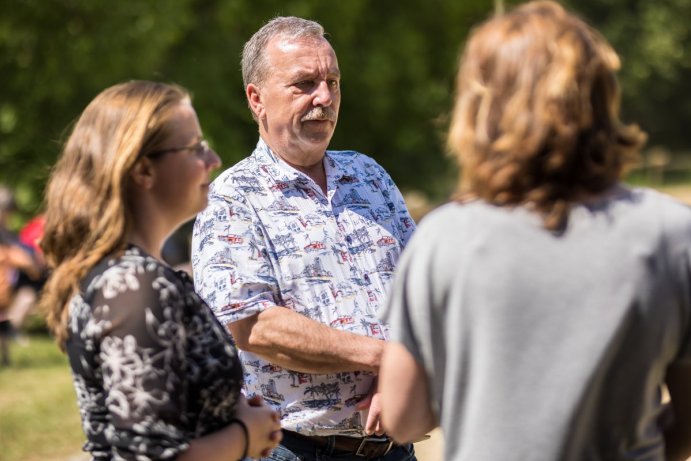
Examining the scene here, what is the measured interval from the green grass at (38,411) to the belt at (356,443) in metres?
4.94

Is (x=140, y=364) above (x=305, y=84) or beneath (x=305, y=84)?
beneath

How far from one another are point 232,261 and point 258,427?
0.81 metres

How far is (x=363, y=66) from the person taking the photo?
59.6 feet

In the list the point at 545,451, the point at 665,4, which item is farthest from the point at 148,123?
the point at 665,4

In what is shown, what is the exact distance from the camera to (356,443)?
127 inches

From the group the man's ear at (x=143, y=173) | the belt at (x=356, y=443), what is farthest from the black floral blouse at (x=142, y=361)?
the belt at (x=356, y=443)

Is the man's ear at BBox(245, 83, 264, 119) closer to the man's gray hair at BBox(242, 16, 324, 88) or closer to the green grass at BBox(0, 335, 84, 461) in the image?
the man's gray hair at BBox(242, 16, 324, 88)

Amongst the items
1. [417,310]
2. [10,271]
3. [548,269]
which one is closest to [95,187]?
[417,310]

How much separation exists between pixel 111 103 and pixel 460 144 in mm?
796

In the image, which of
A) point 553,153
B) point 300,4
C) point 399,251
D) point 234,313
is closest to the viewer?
point 553,153

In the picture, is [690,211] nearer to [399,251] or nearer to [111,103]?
[111,103]

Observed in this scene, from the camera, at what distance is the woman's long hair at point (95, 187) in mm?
2246

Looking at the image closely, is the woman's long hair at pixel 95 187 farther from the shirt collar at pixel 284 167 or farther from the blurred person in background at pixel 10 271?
the blurred person in background at pixel 10 271

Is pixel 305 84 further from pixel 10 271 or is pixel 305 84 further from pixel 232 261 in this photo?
pixel 10 271
